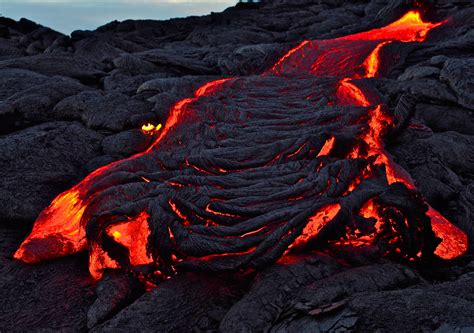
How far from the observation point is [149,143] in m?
6.37

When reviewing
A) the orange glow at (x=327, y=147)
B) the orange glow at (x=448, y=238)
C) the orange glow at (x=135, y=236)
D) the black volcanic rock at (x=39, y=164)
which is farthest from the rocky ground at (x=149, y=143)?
the orange glow at (x=327, y=147)

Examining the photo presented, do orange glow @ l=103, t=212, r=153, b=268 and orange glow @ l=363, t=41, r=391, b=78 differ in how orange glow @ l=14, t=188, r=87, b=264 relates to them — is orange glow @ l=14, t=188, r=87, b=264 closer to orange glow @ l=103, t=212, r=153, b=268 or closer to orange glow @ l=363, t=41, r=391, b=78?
orange glow @ l=103, t=212, r=153, b=268

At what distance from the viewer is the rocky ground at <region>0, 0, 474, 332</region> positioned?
3.02 meters

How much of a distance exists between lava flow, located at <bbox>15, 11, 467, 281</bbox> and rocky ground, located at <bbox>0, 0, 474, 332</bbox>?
0.23m

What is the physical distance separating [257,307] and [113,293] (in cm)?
155

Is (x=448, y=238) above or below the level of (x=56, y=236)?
below

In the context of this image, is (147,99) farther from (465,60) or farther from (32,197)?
(465,60)

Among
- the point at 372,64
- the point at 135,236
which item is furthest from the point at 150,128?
the point at 372,64

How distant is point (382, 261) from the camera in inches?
153

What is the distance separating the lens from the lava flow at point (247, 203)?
3926 mm

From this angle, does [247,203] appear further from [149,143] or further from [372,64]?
[372,64]

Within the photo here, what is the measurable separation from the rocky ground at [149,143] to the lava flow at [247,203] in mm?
230

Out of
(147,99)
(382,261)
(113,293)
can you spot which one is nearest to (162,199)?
(113,293)

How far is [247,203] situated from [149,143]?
9.22 ft
